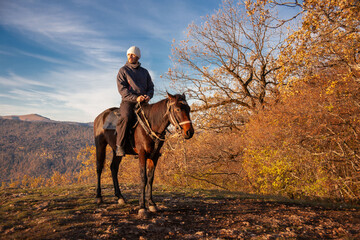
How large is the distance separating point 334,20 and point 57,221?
10879 mm

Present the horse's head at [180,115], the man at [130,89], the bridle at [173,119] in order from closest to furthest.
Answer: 1. the horse's head at [180,115]
2. the bridle at [173,119]
3. the man at [130,89]

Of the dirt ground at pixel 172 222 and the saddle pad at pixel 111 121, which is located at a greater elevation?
the saddle pad at pixel 111 121

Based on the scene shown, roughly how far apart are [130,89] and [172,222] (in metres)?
3.39

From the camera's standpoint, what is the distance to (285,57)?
10586mm

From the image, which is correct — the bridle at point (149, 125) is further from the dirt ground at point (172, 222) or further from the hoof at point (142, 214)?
the dirt ground at point (172, 222)

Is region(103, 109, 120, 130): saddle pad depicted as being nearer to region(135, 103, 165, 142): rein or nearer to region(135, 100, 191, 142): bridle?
region(135, 100, 191, 142): bridle

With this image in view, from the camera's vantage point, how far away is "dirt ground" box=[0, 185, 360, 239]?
165 inches

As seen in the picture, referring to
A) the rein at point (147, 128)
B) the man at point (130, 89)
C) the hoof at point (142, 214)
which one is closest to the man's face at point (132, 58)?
the man at point (130, 89)

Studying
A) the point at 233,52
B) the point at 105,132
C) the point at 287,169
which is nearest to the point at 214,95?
the point at 233,52

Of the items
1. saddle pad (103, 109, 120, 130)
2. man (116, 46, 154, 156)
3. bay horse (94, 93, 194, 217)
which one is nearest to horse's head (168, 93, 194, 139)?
bay horse (94, 93, 194, 217)

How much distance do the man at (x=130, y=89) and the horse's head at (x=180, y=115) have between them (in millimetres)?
947

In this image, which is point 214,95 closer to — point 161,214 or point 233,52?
point 233,52

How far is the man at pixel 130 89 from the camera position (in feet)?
19.3

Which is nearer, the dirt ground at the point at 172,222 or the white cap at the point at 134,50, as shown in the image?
the dirt ground at the point at 172,222
